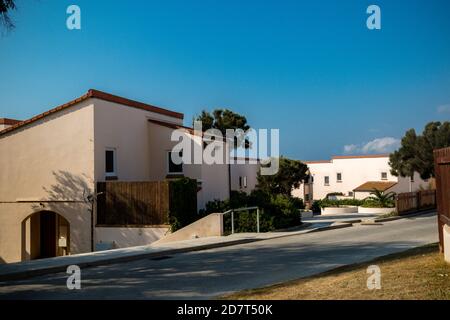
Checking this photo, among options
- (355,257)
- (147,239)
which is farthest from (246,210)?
(355,257)

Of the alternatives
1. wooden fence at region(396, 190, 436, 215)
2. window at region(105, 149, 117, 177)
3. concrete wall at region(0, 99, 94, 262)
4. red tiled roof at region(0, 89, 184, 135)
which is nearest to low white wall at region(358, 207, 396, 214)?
wooden fence at region(396, 190, 436, 215)

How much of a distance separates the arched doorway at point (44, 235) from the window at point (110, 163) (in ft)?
10.4

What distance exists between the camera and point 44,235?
21766mm

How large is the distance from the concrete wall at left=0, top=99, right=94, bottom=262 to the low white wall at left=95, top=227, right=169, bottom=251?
1.96ft

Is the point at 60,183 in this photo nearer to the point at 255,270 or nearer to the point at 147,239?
the point at 147,239

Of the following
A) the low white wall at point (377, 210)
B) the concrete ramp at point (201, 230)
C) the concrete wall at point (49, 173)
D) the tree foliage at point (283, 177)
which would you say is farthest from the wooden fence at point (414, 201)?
the concrete wall at point (49, 173)

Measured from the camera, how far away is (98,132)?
1981cm

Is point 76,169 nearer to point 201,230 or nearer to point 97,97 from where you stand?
point 97,97

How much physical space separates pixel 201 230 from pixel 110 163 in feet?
19.7

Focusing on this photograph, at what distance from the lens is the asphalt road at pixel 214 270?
8.58m

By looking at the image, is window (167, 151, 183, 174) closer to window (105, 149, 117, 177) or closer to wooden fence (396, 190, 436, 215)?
window (105, 149, 117, 177)

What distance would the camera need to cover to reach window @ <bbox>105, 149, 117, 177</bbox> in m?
20.8

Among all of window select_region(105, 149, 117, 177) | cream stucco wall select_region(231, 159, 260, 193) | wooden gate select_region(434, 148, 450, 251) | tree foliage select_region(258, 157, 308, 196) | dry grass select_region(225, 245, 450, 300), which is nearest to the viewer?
dry grass select_region(225, 245, 450, 300)
